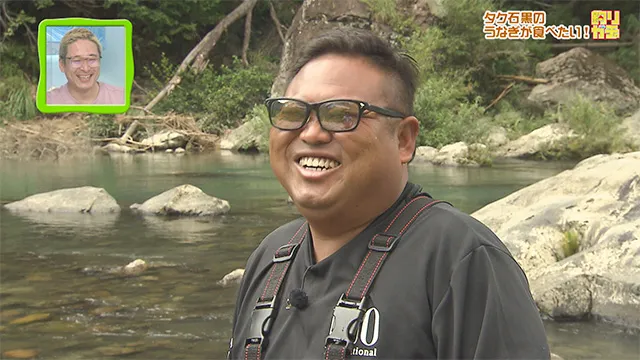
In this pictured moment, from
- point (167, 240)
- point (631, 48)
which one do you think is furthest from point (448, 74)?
point (167, 240)

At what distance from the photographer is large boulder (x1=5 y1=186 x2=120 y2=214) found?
1036cm

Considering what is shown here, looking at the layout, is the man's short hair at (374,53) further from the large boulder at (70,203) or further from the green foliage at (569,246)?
the large boulder at (70,203)

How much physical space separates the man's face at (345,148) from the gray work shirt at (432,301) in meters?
0.07

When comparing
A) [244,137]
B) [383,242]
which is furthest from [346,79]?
[244,137]

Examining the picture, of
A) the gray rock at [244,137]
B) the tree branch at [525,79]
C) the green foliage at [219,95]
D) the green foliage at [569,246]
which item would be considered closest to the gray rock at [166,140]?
the gray rock at [244,137]

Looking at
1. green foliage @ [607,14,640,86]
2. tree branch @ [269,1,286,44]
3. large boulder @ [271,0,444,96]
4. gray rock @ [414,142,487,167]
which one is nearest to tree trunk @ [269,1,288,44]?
tree branch @ [269,1,286,44]

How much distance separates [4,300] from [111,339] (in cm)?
138

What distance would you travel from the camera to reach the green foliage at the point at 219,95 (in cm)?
2288

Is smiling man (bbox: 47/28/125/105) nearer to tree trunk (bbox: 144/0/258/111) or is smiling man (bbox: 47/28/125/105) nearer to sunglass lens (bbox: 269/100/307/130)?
sunglass lens (bbox: 269/100/307/130)

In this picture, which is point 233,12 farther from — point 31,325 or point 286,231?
point 286,231

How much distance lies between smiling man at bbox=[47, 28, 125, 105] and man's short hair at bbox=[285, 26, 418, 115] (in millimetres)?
3681

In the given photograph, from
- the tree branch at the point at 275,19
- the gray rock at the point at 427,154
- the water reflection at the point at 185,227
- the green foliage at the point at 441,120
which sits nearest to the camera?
the water reflection at the point at 185,227

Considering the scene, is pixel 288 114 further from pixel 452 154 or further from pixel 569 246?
pixel 452 154

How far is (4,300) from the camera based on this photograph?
6.32 meters
